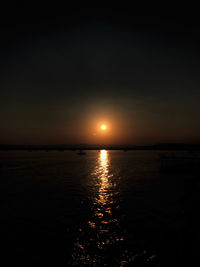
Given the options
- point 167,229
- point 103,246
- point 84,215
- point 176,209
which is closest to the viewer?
point 103,246

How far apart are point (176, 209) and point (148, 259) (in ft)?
32.7

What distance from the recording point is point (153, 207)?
59.0 ft

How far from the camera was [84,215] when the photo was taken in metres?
15.7

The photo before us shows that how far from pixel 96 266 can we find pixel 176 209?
12.3 metres

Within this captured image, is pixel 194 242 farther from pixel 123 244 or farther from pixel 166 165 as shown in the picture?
pixel 166 165

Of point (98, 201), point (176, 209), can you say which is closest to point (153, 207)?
point (176, 209)

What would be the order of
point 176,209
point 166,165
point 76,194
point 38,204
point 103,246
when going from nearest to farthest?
point 103,246 < point 176,209 < point 38,204 < point 76,194 < point 166,165

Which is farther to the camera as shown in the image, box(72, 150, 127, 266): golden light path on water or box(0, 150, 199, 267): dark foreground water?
box(0, 150, 199, 267): dark foreground water

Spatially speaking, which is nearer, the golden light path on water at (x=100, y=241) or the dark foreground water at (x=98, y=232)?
the golden light path on water at (x=100, y=241)

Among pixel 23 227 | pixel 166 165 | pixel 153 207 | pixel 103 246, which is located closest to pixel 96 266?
pixel 103 246

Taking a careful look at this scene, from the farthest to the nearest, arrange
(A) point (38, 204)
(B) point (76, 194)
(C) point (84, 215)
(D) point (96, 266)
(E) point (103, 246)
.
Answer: (B) point (76, 194)
(A) point (38, 204)
(C) point (84, 215)
(E) point (103, 246)
(D) point (96, 266)

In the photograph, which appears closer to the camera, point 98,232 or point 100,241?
point 100,241

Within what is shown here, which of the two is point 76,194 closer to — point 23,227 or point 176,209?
point 23,227

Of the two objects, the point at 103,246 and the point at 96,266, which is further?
the point at 103,246
